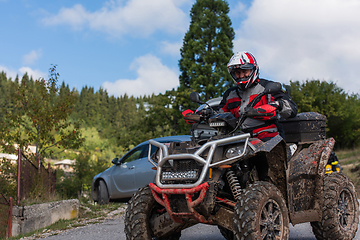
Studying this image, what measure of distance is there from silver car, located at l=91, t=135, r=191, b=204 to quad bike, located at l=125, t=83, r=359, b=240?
16.6 feet

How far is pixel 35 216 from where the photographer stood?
8633 mm

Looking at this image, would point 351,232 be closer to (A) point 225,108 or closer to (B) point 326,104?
(A) point 225,108

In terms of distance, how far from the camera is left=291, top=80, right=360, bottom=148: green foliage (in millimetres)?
35344

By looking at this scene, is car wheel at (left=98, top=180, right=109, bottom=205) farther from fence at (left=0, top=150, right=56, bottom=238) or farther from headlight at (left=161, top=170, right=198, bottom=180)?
headlight at (left=161, top=170, right=198, bottom=180)

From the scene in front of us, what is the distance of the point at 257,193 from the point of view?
3.46 meters

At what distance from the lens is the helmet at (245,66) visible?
14.6 feet

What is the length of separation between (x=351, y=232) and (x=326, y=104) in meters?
33.7

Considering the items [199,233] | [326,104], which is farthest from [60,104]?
Answer: [326,104]

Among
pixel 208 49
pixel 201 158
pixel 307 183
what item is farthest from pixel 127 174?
pixel 208 49

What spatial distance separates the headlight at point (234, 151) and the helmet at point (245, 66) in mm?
1094

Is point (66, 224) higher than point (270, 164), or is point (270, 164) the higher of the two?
point (270, 164)

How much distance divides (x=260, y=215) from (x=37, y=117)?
417 inches

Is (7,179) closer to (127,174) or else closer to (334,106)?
(127,174)

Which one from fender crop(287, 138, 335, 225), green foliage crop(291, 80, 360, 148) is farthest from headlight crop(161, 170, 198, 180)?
green foliage crop(291, 80, 360, 148)
